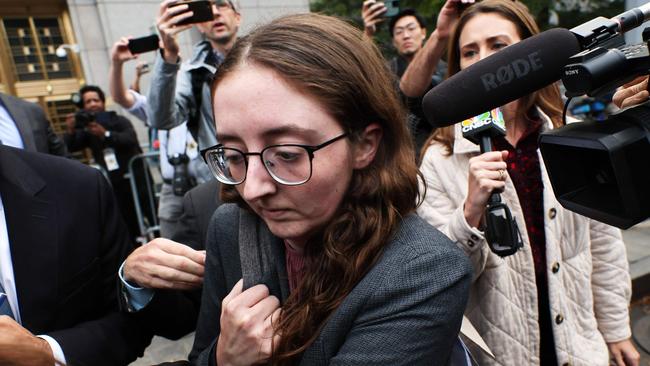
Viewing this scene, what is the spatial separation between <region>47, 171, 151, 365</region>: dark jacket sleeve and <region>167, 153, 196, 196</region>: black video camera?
1599 mm

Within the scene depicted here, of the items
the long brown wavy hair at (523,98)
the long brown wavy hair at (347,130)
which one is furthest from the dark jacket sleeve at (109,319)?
the long brown wavy hair at (523,98)

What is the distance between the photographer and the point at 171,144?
350 centimetres

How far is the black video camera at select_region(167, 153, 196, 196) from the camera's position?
308cm

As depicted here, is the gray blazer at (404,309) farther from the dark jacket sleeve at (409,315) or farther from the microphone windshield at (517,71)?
the microphone windshield at (517,71)

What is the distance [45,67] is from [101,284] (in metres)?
8.93

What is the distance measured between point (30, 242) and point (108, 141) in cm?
450

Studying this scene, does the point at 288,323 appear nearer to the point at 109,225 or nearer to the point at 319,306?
the point at 319,306

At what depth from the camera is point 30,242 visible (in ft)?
4.15

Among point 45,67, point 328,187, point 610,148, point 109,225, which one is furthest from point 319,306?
point 45,67

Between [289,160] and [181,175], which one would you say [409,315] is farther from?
[181,175]

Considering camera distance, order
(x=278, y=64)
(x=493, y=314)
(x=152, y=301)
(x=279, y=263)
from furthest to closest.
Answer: (x=493, y=314), (x=152, y=301), (x=279, y=263), (x=278, y=64)

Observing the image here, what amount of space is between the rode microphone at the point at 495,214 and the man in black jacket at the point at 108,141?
4.76m

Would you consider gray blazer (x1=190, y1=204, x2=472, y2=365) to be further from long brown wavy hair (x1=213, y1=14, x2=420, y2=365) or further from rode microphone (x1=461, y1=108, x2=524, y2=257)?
rode microphone (x1=461, y1=108, x2=524, y2=257)

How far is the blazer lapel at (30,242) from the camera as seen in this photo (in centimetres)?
125
